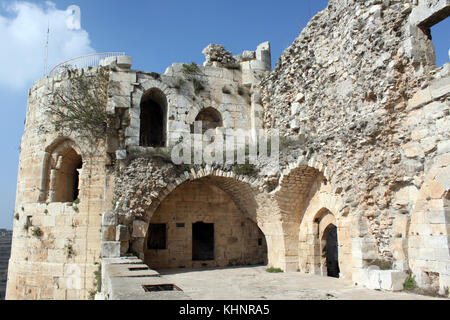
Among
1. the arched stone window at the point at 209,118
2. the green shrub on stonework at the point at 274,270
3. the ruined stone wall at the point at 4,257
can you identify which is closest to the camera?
the green shrub on stonework at the point at 274,270

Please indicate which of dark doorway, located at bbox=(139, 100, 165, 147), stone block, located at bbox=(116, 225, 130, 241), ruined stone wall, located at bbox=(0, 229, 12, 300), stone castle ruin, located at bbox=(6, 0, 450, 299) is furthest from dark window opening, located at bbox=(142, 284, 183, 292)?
ruined stone wall, located at bbox=(0, 229, 12, 300)

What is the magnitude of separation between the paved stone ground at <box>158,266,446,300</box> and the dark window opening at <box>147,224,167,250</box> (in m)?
1.24

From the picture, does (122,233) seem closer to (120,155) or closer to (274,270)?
(120,155)

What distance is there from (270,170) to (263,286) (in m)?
3.36

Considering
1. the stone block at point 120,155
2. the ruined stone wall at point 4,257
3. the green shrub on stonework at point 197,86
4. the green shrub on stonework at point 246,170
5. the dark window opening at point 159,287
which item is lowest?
the ruined stone wall at point 4,257

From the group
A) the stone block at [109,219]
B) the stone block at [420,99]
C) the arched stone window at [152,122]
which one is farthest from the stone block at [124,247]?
the stone block at [420,99]

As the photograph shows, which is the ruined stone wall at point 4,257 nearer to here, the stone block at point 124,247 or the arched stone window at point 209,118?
the stone block at point 124,247

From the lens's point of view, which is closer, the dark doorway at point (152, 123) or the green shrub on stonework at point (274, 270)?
the green shrub on stonework at point (274, 270)

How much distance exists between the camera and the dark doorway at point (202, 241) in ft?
42.5

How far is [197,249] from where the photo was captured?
13094 millimetres

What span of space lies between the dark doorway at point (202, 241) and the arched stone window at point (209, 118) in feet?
10.6

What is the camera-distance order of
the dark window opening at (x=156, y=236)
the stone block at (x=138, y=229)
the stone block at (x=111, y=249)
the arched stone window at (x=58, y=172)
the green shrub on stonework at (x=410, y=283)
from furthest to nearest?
the dark window opening at (x=156, y=236) < the arched stone window at (x=58, y=172) < the stone block at (x=138, y=229) < the stone block at (x=111, y=249) < the green shrub on stonework at (x=410, y=283)

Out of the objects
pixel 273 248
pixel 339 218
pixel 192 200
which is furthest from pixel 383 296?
pixel 192 200

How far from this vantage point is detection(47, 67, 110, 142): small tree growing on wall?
1116 centimetres
